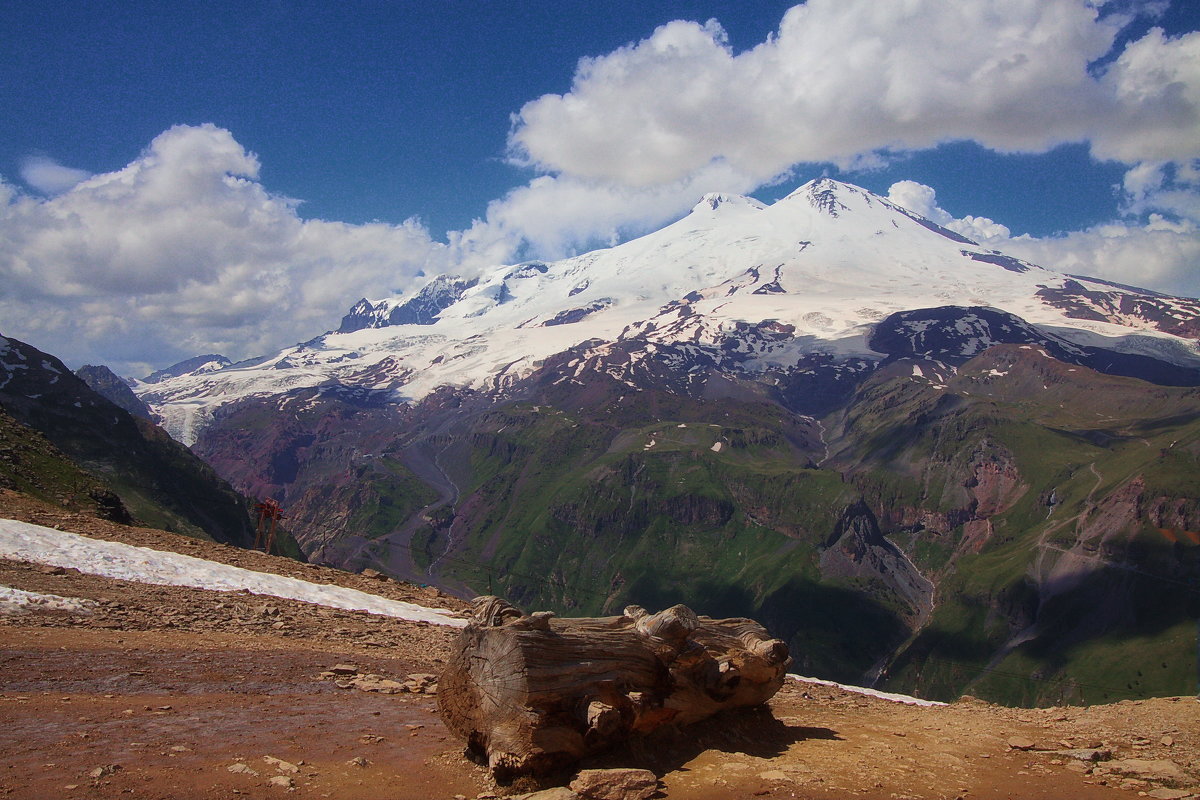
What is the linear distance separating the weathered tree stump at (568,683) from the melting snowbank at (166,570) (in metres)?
13.6

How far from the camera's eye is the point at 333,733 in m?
15.2

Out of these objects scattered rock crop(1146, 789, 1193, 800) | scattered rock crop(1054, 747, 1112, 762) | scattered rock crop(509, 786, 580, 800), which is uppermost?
scattered rock crop(509, 786, 580, 800)

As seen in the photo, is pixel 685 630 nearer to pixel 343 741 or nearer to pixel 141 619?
pixel 343 741

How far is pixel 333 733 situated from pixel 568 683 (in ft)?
16.5

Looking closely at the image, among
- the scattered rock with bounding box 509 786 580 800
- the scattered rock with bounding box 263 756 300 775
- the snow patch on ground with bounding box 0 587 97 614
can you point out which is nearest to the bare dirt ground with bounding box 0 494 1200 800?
the scattered rock with bounding box 263 756 300 775

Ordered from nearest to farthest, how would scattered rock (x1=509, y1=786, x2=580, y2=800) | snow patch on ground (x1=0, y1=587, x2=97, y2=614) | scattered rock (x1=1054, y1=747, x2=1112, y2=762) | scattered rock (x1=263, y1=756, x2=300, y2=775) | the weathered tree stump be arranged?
scattered rock (x1=509, y1=786, x2=580, y2=800), scattered rock (x1=263, y1=756, x2=300, y2=775), the weathered tree stump, scattered rock (x1=1054, y1=747, x2=1112, y2=762), snow patch on ground (x1=0, y1=587, x2=97, y2=614)

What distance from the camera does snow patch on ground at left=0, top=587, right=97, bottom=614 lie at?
69.2 feet

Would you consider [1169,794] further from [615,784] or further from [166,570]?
[166,570]

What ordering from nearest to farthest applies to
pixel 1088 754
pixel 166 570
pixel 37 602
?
pixel 1088 754 < pixel 37 602 < pixel 166 570

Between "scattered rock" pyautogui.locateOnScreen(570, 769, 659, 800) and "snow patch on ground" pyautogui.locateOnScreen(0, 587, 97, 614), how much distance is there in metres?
16.5

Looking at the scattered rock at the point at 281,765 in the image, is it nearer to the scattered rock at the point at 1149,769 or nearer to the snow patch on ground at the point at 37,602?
the snow patch on ground at the point at 37,602

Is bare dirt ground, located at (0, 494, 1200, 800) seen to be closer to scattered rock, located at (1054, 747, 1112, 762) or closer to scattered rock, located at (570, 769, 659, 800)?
scattered rock, located at (1054, 747, 1112, 762)

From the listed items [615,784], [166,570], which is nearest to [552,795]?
[615,784]

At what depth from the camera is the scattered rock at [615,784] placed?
12.8 meters
